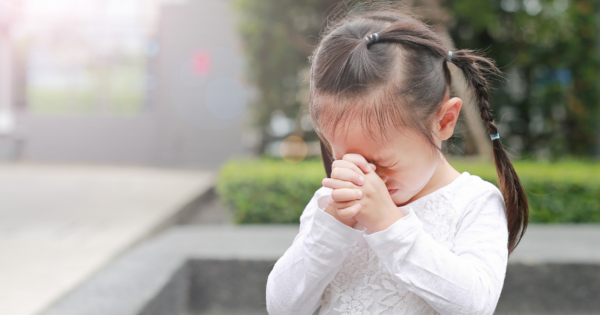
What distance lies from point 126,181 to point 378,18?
7.48m

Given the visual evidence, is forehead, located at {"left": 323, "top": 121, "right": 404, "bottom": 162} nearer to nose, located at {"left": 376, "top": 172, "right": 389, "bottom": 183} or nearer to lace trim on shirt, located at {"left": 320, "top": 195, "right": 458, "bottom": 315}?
nose, located at {"left": 376, "top": 172, "right": 389, "bottom": 183}

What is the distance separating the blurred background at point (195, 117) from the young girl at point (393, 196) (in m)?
0.19

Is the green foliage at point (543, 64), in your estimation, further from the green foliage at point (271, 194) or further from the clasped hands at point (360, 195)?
the clasped hands at point (360, 195)

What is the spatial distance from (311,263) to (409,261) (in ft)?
0.65

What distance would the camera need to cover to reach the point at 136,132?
473 inches

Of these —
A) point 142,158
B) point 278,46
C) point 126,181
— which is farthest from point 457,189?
point 142,158

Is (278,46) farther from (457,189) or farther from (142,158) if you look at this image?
(457,189)

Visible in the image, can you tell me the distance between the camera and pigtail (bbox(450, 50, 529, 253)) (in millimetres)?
1088

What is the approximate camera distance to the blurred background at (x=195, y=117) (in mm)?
4195

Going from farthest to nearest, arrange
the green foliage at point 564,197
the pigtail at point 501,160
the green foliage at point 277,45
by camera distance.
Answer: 1. the green foliage at point 277,45
2. the green foliage at point 564,197
3. the pigtail at point 501,160

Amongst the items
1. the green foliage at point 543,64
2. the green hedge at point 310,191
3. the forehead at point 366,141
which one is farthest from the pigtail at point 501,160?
the green foliage at point 543,64

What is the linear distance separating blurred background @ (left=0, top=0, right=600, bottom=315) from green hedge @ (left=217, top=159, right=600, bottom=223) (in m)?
0.01

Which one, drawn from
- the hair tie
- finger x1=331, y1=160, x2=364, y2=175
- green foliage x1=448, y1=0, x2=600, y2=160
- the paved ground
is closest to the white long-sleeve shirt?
finger x1=331, y1=160, x2=364, y2=175

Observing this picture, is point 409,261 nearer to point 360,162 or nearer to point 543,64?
point 360,162
